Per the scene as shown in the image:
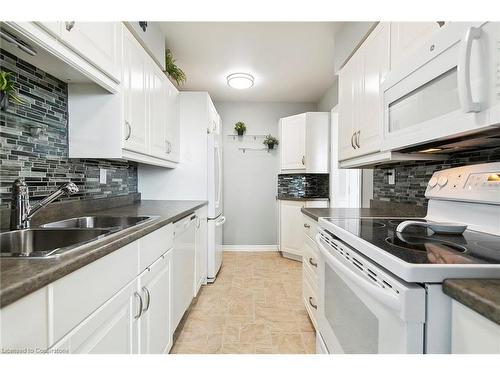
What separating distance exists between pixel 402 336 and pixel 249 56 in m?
2.93

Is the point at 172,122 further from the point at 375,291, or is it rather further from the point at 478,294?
the point at 478,294

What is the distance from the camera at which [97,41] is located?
1360 millimetres

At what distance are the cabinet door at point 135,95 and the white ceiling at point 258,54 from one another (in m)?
0.70

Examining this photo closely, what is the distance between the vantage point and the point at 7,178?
4.00ft

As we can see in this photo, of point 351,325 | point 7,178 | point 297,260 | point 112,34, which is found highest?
point 112,34

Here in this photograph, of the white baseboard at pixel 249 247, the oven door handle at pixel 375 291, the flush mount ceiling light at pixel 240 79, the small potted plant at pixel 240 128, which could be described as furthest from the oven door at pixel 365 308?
the small potted plant at pixel 240 128

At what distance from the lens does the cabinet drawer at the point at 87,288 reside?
671 millimetres

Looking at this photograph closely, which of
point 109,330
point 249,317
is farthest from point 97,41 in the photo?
point 249,317

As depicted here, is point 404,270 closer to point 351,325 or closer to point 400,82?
point 351,325

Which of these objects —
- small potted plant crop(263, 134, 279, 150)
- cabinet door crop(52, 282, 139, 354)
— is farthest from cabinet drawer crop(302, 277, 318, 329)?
small potted plant crop(263, 134, 279, 150)

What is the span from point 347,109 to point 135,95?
1.60 metres

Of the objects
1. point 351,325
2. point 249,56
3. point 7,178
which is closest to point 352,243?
point 351,325

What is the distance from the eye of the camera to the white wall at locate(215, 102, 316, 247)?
Answer: 443 centimetres

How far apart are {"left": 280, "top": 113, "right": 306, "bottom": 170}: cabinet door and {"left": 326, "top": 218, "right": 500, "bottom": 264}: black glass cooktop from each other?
2643 mm
